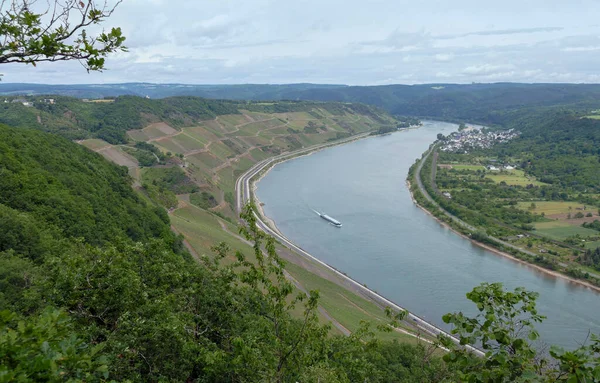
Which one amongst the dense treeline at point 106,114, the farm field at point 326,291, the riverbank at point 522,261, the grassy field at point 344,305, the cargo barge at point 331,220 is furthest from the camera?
the dense treeline at point 106,114

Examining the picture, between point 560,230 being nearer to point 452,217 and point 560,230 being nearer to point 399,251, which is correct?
point 452,217

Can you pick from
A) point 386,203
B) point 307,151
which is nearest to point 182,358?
point 386,203

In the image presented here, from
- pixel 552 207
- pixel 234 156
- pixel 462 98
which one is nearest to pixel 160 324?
pixel 552 207

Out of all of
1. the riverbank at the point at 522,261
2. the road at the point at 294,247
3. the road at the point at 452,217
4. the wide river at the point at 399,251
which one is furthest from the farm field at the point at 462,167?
the road at the point at 294,247

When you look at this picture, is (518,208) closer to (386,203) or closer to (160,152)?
(386,203)

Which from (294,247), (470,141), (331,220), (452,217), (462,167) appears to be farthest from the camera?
(470,141)

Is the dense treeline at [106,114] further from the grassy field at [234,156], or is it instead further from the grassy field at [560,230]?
the grassy field at [560,230]
